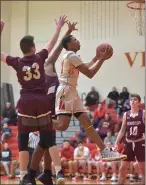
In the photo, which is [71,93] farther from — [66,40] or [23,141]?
[23,141]

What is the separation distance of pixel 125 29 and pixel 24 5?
5334 mm

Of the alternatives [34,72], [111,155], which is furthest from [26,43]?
[111,155]

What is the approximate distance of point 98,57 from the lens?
277 inches

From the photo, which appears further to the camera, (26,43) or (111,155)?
(111,155)

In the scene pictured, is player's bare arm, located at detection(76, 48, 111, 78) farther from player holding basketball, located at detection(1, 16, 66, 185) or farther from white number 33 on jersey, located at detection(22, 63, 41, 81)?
white number 33 on jersey, located at detection(22, 63, 41, 81)

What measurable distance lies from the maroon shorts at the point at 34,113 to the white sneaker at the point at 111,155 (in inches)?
36.9

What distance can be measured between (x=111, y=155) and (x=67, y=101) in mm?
1113

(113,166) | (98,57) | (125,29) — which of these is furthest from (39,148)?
(125,29)

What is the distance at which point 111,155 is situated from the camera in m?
6.92

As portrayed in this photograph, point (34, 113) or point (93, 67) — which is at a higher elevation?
point (93, 67)

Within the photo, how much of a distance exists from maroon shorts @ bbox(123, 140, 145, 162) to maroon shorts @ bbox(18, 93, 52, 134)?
11.0ft

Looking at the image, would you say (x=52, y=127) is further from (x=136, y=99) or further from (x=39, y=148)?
(x=136, y=99)

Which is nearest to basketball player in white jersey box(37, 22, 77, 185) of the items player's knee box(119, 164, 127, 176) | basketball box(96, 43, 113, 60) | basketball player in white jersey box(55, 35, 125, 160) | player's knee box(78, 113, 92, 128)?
basketball player in white jersey box(55, 35, 125, 160)

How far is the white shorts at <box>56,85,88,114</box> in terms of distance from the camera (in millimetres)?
7336
